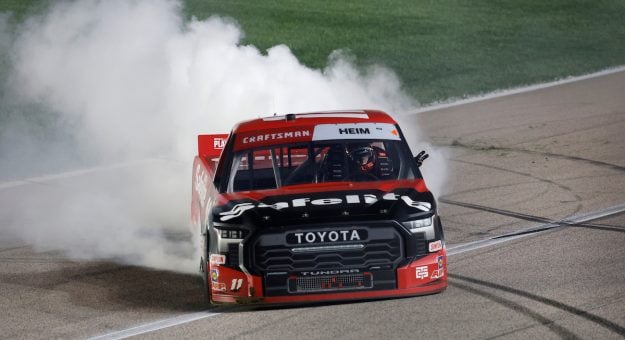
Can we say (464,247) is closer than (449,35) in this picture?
Yes

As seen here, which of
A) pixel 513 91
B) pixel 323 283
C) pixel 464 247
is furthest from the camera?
pixel 513 91

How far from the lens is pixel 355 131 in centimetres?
989

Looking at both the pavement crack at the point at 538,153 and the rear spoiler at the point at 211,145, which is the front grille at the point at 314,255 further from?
the pavement crack at the point at 538,153

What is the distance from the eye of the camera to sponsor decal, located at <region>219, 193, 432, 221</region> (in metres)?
8.69

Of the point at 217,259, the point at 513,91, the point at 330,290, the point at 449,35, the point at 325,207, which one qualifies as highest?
the point at 449,35

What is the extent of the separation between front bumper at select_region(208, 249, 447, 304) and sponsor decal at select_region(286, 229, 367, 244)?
25cm

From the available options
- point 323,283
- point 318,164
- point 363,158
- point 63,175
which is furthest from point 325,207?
point 63,175

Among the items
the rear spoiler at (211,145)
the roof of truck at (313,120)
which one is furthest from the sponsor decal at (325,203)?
the rear spoiler at (211,145)

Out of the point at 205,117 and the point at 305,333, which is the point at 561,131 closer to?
the point at 205,117

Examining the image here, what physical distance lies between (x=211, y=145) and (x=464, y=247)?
256cm

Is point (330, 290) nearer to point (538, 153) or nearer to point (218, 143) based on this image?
point (218, 143)

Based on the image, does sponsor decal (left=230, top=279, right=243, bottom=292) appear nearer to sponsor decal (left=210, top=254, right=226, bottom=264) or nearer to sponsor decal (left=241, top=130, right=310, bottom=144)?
sponsor decal (left=210, top=254, right=226, bottom=264)

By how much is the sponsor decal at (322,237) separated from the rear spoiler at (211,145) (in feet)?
10.4

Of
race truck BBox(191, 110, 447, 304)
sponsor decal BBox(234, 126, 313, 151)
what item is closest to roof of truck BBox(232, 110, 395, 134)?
sponsor decal BBox(234, 126, 313, 151)
